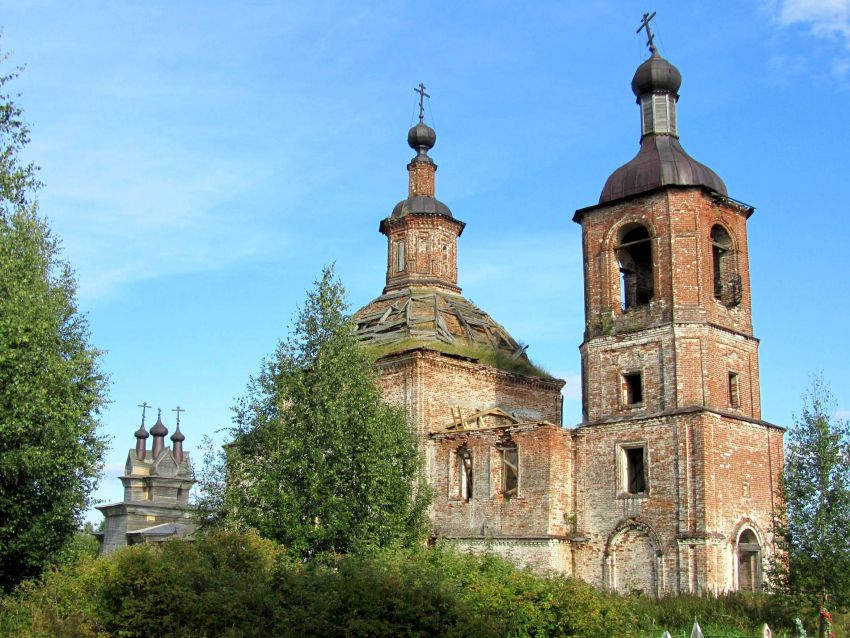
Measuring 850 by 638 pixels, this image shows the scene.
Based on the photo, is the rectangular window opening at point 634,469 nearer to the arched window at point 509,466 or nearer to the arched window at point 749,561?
the arched window at point 749,561

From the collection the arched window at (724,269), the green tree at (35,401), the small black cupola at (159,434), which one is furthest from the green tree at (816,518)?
the small black cupola at (159,434)

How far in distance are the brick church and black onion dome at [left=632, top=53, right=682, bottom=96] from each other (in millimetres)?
32

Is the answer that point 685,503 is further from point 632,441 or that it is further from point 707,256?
point 707,256

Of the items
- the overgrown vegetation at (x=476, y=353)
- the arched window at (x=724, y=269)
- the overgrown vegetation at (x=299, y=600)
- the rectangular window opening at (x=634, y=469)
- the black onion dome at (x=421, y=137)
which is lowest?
the overgrown vegetation at (x=299, y=600)

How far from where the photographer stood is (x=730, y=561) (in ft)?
62.4

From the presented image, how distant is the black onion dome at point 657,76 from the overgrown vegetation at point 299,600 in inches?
501

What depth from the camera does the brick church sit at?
1950 cm

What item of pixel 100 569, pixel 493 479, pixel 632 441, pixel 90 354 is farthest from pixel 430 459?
pixel 100 569

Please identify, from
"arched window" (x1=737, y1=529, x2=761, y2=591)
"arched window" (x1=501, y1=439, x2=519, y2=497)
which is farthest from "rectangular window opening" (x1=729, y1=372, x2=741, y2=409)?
"arched window" (x1=501, y1=439, x2=519, y2=497)

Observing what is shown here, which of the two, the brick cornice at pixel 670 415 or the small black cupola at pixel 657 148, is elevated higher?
the small black cupola at pixel 657 148

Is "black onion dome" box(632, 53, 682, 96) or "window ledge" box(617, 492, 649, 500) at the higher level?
"black onion dome" box(632, 53, 682, 96)

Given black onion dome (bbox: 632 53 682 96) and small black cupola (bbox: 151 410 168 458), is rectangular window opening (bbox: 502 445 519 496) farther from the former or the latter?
small black cupola (bbox: 151 410 168 458)

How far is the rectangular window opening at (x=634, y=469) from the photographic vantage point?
20.4m

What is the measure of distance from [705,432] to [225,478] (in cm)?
954
